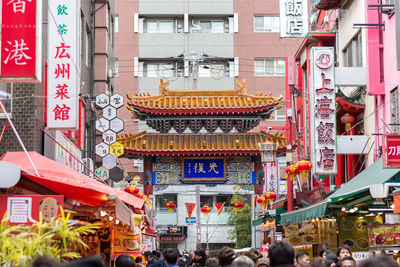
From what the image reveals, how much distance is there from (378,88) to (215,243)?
1239 inches

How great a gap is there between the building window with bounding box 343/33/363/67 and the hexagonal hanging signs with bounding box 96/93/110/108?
8454 mm

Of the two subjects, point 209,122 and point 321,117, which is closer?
point 321,117

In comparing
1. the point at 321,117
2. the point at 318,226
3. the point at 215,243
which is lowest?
the point at 215,243

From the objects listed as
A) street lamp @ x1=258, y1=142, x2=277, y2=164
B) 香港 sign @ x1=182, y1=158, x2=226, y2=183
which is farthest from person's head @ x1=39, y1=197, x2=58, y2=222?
香港 sign @ x1=182, y1=158, x2=226, y2=183

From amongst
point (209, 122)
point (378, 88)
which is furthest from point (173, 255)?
point (209, 122)

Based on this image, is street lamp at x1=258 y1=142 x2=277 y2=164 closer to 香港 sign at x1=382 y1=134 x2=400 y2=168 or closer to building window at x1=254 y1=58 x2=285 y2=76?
香港 sign at x1=382 y1=134 x2=400 y2=168

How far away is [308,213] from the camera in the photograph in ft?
62.7

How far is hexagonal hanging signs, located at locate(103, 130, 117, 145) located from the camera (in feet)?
82.7

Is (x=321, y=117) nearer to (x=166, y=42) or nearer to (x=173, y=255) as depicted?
(x=173, y=255)

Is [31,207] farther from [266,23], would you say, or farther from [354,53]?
[266,23]

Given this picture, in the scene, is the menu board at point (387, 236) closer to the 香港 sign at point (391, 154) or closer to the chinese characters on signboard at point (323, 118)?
the 香港 sign at point (391, 154)

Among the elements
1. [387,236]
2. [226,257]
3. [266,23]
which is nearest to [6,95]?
[387,236]

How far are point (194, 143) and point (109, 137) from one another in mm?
5587

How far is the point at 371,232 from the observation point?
13.8 m
